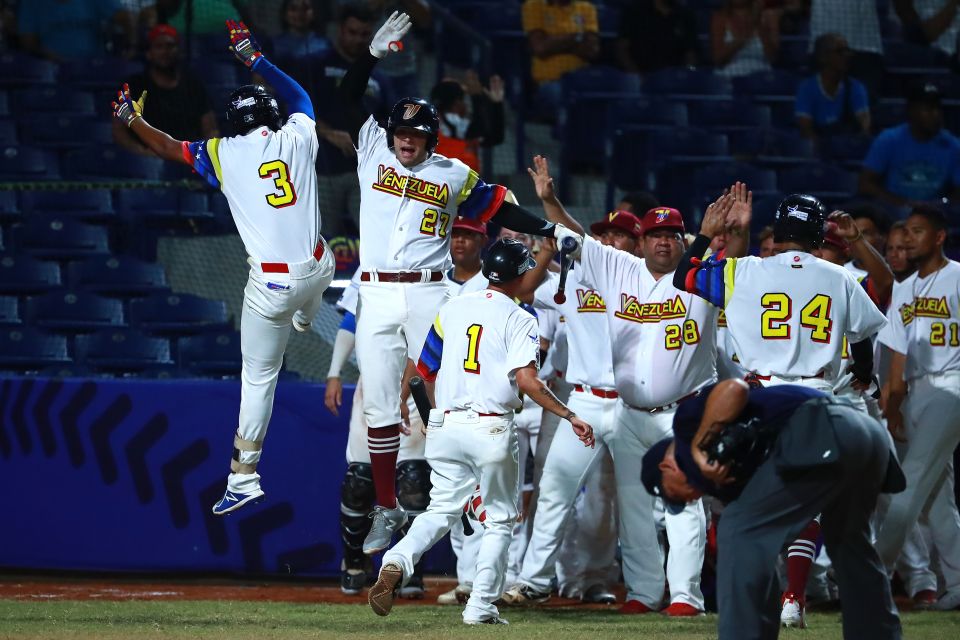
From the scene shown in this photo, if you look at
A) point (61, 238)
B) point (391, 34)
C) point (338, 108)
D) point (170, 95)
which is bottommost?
point (61, 238)

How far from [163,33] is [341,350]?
3.54 meters

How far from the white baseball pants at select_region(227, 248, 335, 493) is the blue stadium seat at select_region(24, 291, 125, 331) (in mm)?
2772

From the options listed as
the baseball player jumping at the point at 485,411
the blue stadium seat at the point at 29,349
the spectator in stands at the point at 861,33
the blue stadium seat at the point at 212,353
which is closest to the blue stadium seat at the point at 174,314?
the blue stadium seat at the point at 212,353

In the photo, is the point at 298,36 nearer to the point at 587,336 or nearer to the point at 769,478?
the point at 587,336

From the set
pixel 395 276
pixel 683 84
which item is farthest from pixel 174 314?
pixel 683 84

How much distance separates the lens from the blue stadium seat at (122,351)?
8.75 meters

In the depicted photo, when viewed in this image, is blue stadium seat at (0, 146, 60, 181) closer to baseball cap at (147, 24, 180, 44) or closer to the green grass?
baseball cap at (147, 24, 180, 44)

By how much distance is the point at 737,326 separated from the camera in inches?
254

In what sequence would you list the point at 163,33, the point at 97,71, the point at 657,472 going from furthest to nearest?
the point at 97,71 < the point at 163,33 < the point at 657,472

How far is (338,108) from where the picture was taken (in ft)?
32.3

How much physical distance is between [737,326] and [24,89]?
6.93m

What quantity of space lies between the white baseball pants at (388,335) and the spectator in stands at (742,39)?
6.22 m

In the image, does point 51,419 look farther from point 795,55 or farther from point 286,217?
point 795,55

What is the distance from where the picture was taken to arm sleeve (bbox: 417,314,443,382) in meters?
6.52
